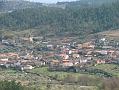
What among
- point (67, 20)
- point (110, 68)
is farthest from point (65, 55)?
point (67, 20)

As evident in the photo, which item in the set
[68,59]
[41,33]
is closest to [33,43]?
[41,33]

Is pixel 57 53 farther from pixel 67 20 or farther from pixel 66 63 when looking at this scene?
pixel 67 20

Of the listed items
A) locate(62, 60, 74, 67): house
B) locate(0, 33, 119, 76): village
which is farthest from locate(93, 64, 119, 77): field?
locate(62, 60, 74, 67): house

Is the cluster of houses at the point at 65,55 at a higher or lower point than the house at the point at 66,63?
higher

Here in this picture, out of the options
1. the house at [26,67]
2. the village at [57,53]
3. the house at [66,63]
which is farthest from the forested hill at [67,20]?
the house at [26,67]

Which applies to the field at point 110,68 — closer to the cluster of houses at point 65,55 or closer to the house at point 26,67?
the cluster of houses at point 65,55

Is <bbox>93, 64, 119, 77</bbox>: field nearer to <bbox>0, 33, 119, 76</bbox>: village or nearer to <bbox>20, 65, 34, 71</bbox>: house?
<bbox>0, 33, 119, 76</bbox>: village

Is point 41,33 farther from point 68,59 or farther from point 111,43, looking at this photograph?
point 68,59

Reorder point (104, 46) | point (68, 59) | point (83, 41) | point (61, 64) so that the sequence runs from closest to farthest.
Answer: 1. point (61, 64)
2. point (68, 59)
3. point (104, 46)
4. point (83, 41)

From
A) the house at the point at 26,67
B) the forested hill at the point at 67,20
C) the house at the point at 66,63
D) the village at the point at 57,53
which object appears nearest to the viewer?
the house at the point at 26,67
